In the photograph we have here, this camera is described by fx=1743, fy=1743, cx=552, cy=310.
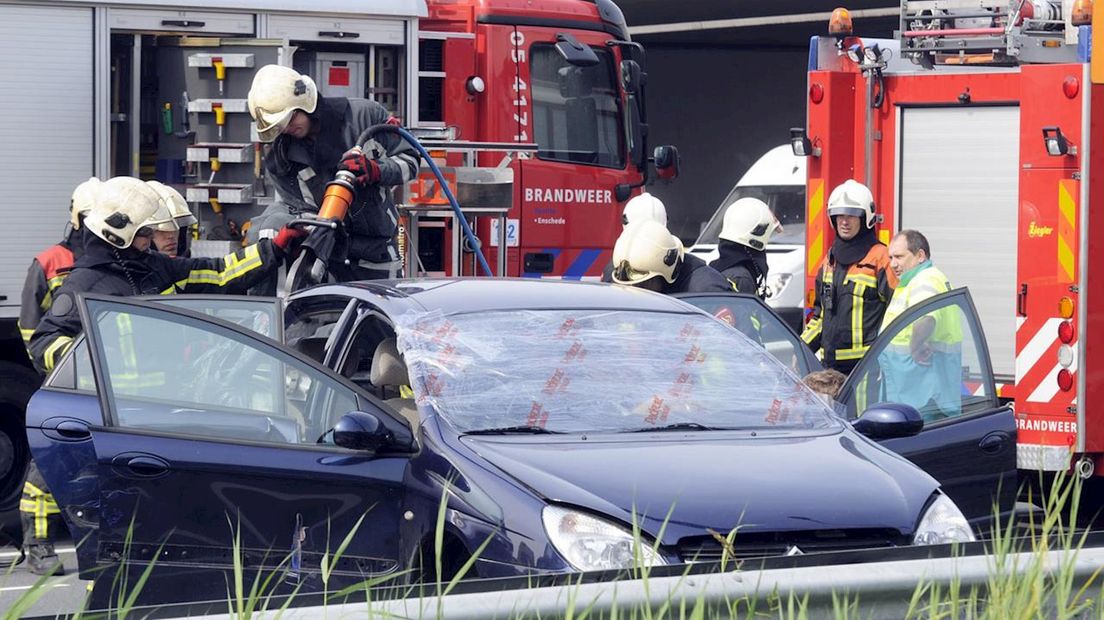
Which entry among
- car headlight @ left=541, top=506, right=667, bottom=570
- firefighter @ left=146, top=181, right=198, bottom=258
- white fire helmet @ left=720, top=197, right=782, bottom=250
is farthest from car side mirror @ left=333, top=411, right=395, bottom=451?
white fire helmet @ left=720, top=197, right=782, bottom=250

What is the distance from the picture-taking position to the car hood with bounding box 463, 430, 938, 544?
4.45 metres

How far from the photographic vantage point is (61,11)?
8742 mm

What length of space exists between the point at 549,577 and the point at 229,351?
2.06 meters

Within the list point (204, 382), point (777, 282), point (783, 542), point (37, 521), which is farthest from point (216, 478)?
point (777, 282)

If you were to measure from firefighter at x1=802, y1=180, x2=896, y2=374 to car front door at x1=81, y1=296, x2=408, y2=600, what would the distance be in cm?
338

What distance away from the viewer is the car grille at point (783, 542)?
14.4 feet

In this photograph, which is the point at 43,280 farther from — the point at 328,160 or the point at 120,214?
the point at 328,160

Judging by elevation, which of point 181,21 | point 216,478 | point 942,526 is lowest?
point 942,526

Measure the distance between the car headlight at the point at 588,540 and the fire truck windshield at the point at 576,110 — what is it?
7.19m

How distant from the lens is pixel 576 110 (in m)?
11.7

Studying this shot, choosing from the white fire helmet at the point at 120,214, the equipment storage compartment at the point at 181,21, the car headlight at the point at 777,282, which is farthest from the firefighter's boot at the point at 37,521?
the car headlight at the point at 777,282

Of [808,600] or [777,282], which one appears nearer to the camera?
[808,600]

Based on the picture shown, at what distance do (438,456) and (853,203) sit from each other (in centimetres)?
399

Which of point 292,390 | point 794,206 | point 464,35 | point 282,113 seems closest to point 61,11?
point 282,113
